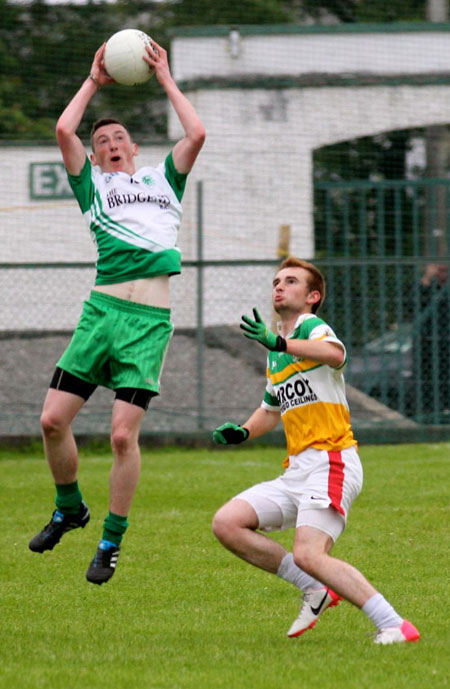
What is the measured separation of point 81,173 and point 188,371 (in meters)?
8.45

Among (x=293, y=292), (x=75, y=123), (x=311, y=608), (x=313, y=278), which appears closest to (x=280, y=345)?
(x=293, y=292)

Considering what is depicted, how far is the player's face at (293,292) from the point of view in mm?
6191

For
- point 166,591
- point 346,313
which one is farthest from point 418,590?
point 346,313

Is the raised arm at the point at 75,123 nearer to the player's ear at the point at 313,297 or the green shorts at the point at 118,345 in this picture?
the green shorts at the point at 118,345

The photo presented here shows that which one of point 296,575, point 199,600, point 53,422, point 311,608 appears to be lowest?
point 199,600

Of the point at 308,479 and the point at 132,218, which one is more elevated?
the point at 132,218

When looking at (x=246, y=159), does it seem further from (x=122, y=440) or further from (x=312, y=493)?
(x=312, y=493)

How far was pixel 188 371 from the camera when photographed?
1518 centimetres

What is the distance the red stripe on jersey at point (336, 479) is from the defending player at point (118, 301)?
43.3 inches

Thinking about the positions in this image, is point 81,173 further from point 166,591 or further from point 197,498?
point 197,498

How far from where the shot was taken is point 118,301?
6711 millimetres

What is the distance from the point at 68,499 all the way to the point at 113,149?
1.82 metres

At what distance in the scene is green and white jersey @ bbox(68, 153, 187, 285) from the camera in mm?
6746

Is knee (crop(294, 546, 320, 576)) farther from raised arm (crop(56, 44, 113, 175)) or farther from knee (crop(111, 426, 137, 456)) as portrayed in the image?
raised arm (crop(56, 44, 113, 175))
